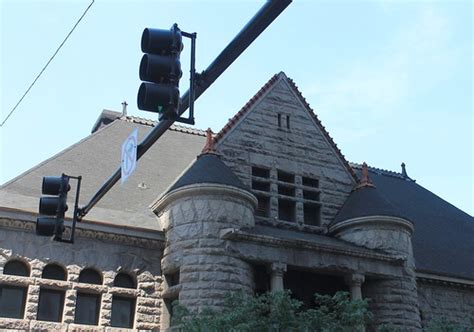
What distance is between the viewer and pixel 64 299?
16.1 metres

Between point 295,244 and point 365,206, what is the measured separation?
367 cm

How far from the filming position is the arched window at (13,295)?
15.5 meters

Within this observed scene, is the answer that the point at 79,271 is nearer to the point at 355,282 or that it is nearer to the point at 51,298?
the point at 51,298

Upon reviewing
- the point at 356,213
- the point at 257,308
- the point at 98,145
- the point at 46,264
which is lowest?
the point at 257,308

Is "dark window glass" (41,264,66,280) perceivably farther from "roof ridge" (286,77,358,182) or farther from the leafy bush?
"roof ridge" (286,77,358,182)

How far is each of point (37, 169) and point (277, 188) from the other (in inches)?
285

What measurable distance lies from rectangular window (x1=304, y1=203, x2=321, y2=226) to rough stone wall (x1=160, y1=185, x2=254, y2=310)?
314 cm

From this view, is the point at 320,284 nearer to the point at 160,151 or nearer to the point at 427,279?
the point at 427,279

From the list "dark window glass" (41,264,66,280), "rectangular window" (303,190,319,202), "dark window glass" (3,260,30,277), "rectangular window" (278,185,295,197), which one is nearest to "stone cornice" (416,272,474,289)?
"rectangular window" (303,190,319,202)

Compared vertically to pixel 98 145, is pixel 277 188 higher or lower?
lower

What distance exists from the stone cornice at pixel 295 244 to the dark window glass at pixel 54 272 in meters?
4.25

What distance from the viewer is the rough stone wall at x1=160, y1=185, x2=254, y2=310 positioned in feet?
52.0

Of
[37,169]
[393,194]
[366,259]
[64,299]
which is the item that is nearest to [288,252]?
[366,259]

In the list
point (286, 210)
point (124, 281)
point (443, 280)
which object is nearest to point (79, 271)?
point (124, 281)
